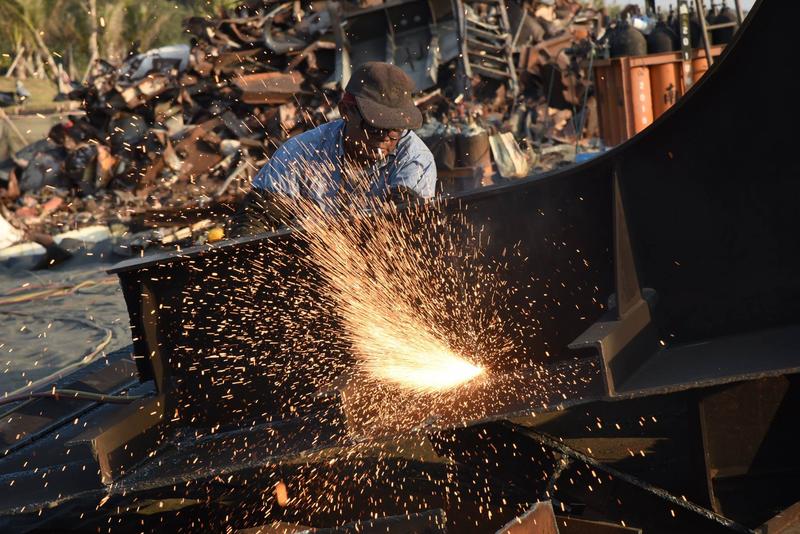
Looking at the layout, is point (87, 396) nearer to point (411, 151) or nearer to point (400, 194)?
point (400, 194)

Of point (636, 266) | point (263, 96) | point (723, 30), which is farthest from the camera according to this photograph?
point (263, 96)

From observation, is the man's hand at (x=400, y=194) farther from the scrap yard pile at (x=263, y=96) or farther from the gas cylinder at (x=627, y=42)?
the scrap yard pile at (x=263, y=96)

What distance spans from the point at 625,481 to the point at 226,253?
158 cm

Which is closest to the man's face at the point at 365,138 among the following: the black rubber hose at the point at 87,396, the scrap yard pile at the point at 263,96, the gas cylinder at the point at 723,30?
the black rubber hose at the point at 87,396

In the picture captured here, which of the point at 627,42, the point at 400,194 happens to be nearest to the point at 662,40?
the point at 627,42

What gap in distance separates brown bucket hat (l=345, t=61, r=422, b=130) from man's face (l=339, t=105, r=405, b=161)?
7 centimetres

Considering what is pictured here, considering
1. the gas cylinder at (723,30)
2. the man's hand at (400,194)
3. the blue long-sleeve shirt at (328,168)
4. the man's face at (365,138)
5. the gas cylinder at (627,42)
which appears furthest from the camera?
the gas cylinder at (723,30)

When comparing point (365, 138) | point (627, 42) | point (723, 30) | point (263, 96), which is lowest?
point (263, 96)

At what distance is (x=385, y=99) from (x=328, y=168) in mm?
496

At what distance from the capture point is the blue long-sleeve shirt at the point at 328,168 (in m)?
4.09

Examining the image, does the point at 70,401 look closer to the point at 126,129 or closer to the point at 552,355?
the point at 552,355

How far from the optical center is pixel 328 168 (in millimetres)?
4227

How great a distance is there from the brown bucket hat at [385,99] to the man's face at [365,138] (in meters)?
0.07

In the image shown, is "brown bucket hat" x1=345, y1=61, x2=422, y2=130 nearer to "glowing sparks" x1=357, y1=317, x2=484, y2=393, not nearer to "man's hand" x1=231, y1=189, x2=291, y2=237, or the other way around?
"man's hand" x1=231, y1=189, x2=291, y2=237
